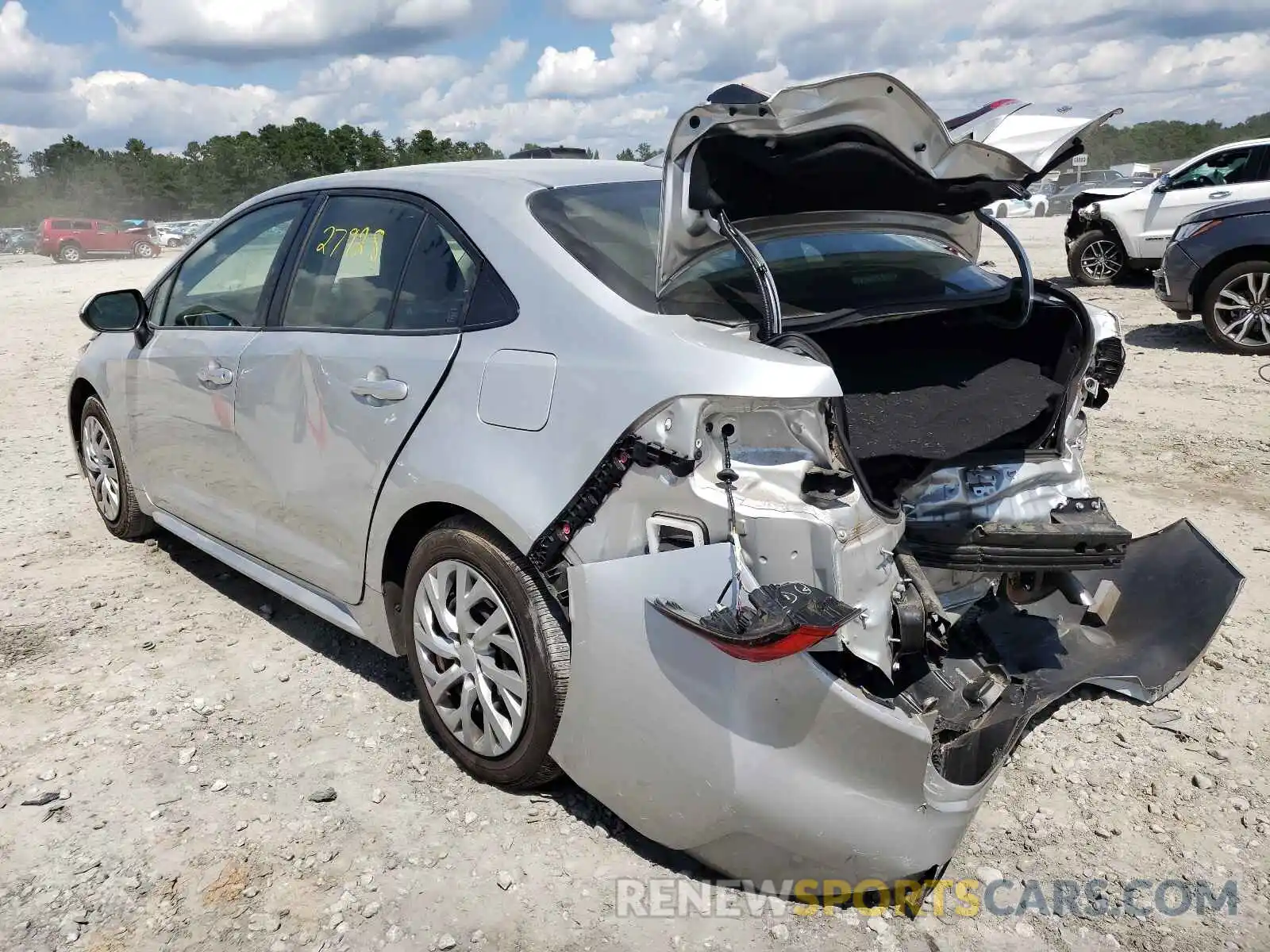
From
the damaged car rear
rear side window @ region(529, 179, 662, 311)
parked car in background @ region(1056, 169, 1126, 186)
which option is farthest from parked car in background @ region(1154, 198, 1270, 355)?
parked car in background @ region(1056, 169, 1126, 186)

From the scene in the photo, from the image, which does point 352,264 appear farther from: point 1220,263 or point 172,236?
point 172,236

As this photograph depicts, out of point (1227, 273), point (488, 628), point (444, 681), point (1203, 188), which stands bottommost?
point (444, 681)

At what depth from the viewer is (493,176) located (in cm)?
308

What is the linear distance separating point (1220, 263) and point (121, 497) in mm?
8713

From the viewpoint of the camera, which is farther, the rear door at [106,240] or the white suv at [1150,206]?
the rear door at [106,240]

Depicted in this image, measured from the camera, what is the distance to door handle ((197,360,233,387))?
12.0 feet

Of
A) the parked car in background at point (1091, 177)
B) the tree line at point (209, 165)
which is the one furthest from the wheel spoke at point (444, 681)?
the tree line at point (209, 165)

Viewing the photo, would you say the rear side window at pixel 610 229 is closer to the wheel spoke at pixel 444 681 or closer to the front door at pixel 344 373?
the front door at pixel 344 373

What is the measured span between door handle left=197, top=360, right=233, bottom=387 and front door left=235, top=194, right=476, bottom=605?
0.36 ft

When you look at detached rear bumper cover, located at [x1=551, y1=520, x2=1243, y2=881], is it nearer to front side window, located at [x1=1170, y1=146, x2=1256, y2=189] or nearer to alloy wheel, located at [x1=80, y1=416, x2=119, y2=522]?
alloy wheel, located at [x1=80, y1=416, x2=119, y2=522]

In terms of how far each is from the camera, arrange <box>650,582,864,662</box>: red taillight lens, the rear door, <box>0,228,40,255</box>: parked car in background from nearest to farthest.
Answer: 1. <box>650,582,864,662</box>: red taillight lens
2. the rear door
3. <box>0,228,40,255</box>: parked car in background

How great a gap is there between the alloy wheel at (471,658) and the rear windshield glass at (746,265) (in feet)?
3.14

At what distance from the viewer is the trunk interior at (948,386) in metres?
2.90

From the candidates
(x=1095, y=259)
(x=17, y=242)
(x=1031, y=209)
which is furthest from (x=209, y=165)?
(x=1095, y=259)
